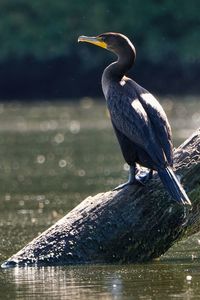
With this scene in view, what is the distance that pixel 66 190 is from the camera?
1673 cm

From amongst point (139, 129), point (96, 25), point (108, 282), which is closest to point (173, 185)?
point (139, 129)

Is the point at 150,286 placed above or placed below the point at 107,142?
below

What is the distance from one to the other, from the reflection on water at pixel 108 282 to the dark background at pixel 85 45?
31.5 meters

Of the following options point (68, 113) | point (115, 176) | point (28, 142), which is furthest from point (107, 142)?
point (68, 113)

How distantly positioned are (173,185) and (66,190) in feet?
21.9

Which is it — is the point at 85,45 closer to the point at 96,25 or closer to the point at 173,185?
the point at 96,25

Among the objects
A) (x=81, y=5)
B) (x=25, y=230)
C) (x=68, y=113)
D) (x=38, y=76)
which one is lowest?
(x=25, y=230)

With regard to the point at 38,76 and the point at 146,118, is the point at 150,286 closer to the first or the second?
the point at 146,118

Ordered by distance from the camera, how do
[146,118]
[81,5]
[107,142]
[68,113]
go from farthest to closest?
[81,5]
[68,113]
[107,142]
[146,118]

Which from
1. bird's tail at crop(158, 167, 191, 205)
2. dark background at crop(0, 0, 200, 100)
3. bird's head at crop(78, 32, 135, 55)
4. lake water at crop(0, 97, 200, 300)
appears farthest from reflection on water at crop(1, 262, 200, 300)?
dark background at crop(0, 0, 200, 100)

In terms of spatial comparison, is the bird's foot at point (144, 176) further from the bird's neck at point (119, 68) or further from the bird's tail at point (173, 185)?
the bird's neck at point (119, 68)

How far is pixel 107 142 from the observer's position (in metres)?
24.5

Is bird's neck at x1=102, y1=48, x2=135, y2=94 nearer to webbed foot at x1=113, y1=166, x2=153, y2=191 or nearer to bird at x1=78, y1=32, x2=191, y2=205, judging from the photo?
bird at x1=78, y1=32, x2=191, y2=205

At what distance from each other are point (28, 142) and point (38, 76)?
18320 millimetres
